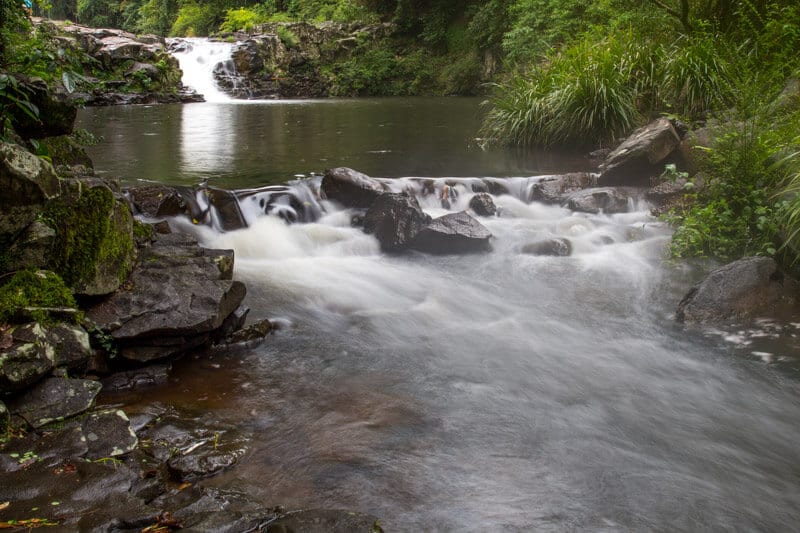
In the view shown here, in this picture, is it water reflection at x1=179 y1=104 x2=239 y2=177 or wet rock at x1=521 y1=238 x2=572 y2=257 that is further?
water reflection at x1=179 y1=104 x2=239 y2=177

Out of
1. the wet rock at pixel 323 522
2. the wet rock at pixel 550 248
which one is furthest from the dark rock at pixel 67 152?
the wet rock at pixel 550 248

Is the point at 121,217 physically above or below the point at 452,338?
above

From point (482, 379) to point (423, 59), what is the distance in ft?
79.3

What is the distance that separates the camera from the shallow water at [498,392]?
308 centimetres

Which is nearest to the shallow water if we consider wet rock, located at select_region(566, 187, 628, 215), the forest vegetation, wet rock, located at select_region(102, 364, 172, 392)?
wet rock, located at select_region(102, 364, 172, 392)

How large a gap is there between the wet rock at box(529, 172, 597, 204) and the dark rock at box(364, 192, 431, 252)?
2278 millimetres

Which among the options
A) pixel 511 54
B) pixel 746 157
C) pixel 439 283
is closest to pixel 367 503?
pixel 439 283

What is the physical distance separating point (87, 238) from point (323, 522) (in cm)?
276

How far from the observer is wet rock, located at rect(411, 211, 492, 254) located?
24.4ft

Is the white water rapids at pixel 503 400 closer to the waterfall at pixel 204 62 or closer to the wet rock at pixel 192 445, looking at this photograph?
the wet rock at pixel 192 445

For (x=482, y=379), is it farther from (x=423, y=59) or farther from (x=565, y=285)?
(x=423, y=59)

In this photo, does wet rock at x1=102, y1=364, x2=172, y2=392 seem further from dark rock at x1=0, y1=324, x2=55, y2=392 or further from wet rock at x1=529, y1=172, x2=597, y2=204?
wet rock at x1=529, y1=172, x2=597, y2=204

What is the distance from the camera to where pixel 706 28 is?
413 inches

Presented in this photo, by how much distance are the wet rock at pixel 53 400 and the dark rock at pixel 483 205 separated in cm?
614
